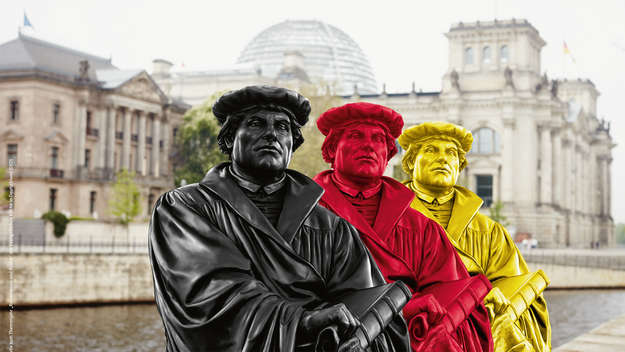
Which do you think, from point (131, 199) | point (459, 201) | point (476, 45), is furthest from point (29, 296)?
point (476, 45)

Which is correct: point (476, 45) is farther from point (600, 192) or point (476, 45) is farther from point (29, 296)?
point (29, 296)

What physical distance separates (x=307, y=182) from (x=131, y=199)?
1839 inches

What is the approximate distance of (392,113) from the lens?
14.1 feet

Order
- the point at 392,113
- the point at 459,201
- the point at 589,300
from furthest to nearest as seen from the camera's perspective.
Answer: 1. the point at 589,300
2. the point at 459,201
3. the point at 392,113

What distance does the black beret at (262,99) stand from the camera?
9.82 ft

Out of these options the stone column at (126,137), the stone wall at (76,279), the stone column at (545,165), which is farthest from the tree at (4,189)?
the stone column at (545,165)

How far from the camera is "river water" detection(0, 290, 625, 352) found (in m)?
21.7

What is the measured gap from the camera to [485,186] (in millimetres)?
70562

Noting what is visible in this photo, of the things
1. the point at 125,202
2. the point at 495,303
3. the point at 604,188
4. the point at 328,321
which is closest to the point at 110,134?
the point at 125,202

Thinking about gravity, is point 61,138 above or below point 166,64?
below

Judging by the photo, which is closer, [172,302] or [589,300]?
[172,302]

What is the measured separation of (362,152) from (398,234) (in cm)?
48

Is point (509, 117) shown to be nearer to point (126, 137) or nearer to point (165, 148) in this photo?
point (165, 148)

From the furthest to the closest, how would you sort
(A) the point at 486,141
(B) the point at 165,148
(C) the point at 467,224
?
1. (A) the point at 486,141
2. (B) the point at 165,148
3. (C) the point at 467,224
